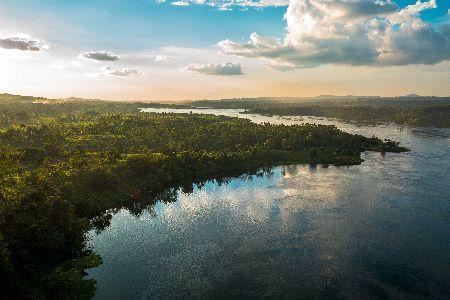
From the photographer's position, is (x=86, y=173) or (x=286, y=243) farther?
(x=86, y=173)

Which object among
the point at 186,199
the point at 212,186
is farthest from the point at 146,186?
the point at 212,186

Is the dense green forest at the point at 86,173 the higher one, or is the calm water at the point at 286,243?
the dense green forest at the point at 86,173

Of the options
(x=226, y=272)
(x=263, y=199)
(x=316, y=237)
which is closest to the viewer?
(x=226, y=272)

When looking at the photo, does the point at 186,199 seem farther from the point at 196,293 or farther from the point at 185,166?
the point at 196,293

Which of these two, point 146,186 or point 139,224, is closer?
point 139,224

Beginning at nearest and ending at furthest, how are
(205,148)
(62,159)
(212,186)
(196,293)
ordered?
(196,293) < (212,186) < (62,159) < (205,148)

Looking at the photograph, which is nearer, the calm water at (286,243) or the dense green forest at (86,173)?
the calm water at (286,243)
